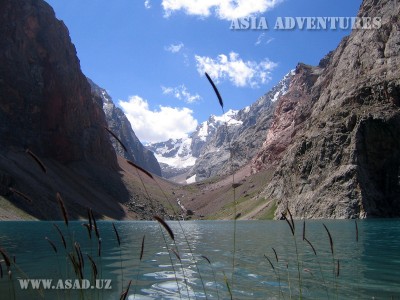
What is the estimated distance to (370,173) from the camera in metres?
146

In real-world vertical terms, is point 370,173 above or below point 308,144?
below

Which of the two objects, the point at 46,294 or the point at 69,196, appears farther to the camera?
the point at 69,196

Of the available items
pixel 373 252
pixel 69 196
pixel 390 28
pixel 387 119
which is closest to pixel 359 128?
pixel 387 119

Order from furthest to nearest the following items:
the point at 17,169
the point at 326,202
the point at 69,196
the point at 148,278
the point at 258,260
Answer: the point at 69,196
the point at 17,169
the point at 326,202
the point at 258,260
the point at 148,278

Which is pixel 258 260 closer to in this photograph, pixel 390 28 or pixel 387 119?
pixel 387 119

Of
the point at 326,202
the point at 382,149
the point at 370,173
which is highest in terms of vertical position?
the point at 382,149

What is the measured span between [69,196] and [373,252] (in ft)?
582

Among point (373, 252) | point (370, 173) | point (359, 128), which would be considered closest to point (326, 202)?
point (370, 173)

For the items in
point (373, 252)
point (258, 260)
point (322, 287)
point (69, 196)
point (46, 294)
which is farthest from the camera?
point (69, 196)

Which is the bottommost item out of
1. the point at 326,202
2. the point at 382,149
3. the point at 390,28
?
the point at 326,202

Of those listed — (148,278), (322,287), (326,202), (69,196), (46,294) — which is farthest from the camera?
(69,196)

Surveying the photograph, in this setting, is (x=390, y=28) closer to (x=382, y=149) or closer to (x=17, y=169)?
(x=382, y=149)

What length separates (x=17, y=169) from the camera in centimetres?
16900

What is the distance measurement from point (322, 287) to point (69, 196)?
187255mm
